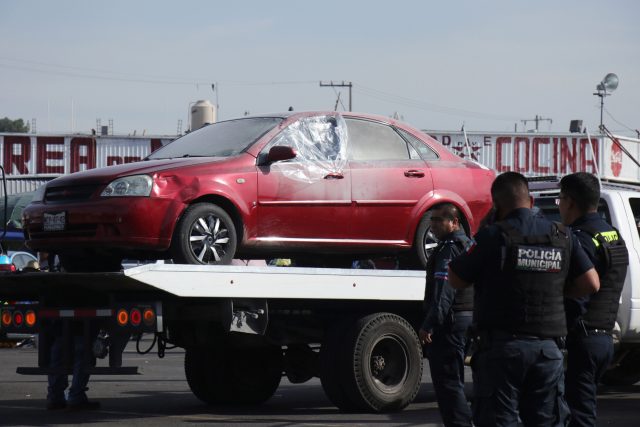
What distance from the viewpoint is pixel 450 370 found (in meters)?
7.78

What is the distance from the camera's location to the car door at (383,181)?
10.3 meters

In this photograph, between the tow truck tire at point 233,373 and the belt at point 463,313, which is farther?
the tow truck tire at point 233,373

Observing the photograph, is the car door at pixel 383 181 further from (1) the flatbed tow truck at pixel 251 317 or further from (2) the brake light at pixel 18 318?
(2) the brake light at pixel 18 318

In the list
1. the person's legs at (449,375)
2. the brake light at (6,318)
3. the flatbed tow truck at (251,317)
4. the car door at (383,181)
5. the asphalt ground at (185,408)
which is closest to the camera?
the person's legs at (449,375)

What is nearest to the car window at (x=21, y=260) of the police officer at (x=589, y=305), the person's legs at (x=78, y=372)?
the person's legs at (x=78, y=372)

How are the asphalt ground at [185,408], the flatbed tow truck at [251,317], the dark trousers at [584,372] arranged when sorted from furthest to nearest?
the asphalt ground at [185,408] < the flatbed tow truck at [251,317] < the dark trousers at [584,372]

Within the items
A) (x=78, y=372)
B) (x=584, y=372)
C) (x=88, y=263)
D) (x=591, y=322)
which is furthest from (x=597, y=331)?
(x=88, y=263)

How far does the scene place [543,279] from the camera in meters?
6.04

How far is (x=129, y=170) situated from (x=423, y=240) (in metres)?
2.68

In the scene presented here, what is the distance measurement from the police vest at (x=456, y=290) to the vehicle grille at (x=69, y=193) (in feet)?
8.93

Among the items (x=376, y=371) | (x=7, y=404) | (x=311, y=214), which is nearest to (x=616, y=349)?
(x=376, y=371)

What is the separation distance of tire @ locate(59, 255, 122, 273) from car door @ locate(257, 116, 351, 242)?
3.91 feet

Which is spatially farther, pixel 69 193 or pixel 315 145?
pixel 315 145

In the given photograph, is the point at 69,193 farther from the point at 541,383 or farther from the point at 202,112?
the point at 202,112
